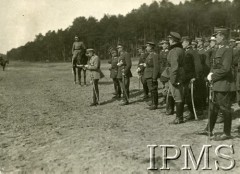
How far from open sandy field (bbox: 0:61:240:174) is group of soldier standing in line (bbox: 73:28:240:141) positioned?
0.45m

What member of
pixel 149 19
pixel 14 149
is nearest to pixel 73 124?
pixel 14 149

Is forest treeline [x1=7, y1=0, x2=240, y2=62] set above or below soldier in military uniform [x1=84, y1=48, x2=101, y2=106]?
above

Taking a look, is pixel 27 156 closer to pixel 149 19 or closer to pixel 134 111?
pixel 134 111

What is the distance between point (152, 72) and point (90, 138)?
13.5 ft

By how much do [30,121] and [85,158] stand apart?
3.85m

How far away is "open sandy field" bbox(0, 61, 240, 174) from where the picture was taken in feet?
19.1

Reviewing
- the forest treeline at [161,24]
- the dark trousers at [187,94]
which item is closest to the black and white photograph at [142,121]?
the dark trousers at [187,94]

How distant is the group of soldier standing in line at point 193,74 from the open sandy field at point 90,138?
0.45m

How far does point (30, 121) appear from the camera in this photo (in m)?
9.55

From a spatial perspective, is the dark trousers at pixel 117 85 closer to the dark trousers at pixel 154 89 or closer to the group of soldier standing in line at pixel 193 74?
the group of soldier standing in line at pixel 193 74

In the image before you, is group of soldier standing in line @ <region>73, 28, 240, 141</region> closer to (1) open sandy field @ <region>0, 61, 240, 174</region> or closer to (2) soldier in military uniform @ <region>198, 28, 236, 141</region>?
(2) soldier in military uniform @ <region>198, 28, 236, 141</region>

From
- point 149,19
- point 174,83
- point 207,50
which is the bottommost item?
point 174,83

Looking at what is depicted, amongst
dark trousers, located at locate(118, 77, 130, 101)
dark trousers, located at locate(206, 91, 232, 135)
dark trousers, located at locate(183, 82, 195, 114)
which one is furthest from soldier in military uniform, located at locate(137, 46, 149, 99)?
dark trousers, located at locate(206, 91, 232, 135)

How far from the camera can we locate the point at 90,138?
7398 mm
